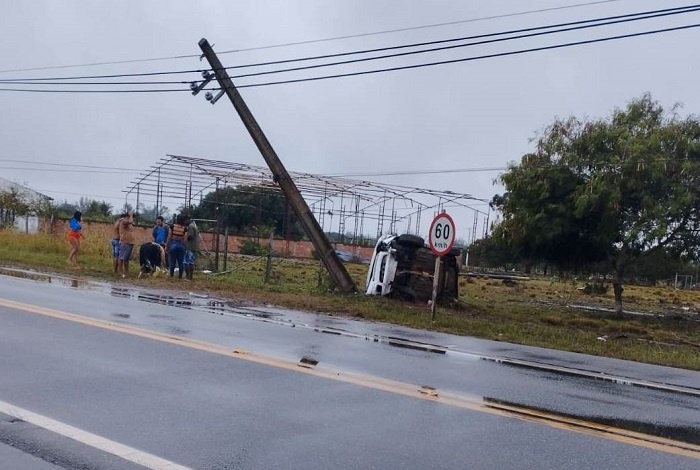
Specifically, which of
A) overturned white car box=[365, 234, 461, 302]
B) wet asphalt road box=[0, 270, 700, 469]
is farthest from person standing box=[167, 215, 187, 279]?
wet asphalt road box=[0, 270, 700, 469]

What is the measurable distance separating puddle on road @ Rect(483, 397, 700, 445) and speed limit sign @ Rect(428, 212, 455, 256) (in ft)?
28.7

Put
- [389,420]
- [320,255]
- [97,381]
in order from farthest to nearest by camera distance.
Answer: [320,255]
[97,381]
[389,420]

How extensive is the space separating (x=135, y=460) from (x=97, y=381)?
7.80 ft

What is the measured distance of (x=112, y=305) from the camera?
43.7 ft

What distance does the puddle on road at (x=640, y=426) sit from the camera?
654 cm

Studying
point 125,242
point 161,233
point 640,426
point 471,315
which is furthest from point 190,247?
point 640,426

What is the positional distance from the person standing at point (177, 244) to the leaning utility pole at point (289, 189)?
2963 mm

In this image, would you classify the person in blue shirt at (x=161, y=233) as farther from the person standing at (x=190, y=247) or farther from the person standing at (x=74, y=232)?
the person standing at (x=74, y=232)

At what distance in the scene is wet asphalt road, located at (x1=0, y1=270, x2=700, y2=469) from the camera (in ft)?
18.1

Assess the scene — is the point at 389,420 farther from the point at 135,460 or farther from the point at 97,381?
the point at 97,381

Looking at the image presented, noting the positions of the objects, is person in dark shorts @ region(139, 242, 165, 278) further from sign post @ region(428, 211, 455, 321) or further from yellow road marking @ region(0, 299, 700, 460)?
yellow road marking @ region(0, 299, 700, 460)

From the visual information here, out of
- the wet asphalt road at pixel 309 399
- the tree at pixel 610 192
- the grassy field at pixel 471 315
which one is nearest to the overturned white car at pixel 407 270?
the grassy field at pixel 471 315

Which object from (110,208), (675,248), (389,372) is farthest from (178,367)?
(110,208)

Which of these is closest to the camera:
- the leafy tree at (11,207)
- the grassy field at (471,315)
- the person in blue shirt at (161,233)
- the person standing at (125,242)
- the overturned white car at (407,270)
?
the grassy field at (471,315)
